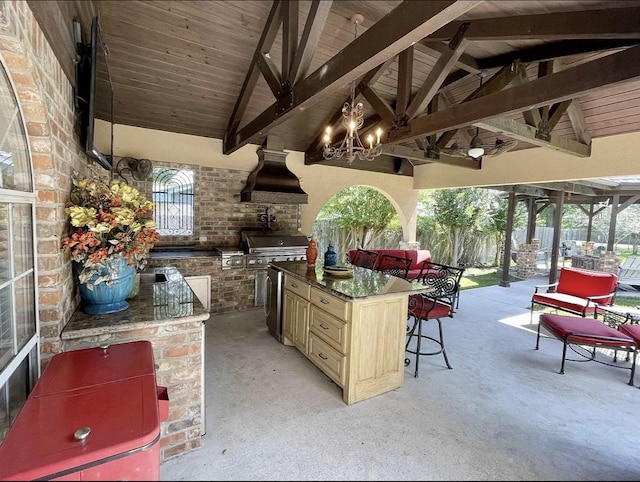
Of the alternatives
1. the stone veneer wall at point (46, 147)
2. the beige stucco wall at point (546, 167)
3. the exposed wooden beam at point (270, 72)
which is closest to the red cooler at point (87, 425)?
the stone veneer wall at point (46, 147)

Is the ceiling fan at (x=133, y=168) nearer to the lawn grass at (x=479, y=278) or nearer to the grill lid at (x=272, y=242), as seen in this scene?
the grill lid at (x=272, y=242)

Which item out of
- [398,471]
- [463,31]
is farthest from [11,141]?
[463,31]

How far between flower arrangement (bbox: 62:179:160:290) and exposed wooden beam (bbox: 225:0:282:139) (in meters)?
1.99

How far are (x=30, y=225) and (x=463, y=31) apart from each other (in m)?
3.47

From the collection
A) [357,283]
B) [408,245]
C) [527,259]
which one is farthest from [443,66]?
[527,259]

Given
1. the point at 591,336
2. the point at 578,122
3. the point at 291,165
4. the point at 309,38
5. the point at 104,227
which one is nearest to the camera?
the point at 104,227

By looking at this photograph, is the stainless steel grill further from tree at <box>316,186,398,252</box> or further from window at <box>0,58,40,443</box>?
tree at <box>316,186,398,252</box>

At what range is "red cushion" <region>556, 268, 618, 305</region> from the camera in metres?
4.22

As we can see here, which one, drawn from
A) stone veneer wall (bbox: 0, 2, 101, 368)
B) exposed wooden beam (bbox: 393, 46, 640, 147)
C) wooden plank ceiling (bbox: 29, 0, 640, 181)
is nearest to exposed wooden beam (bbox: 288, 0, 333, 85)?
wooden plank ceiling (bbox: 29, 0, 640, 181)

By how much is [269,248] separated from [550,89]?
3793 mm

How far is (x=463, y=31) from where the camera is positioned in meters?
2.68

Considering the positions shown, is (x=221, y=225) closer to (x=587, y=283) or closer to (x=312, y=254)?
(x=312, y=254)

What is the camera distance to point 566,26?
6.88 feet

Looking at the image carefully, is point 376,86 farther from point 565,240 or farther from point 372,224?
point 565,240
